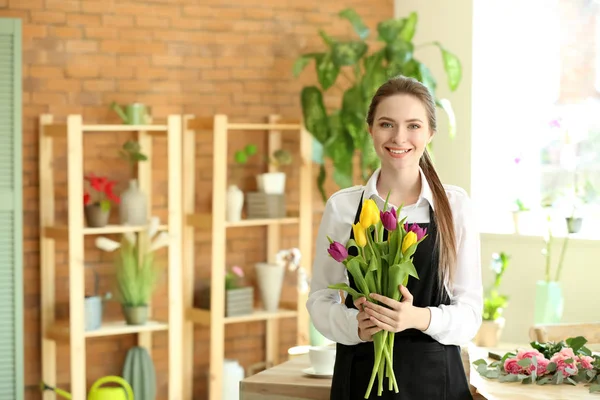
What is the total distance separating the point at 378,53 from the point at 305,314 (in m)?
1.59

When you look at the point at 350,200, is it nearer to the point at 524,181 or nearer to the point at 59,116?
the point at 59,116

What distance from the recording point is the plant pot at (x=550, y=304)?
4949mm

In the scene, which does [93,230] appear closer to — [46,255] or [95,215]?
[95,215]

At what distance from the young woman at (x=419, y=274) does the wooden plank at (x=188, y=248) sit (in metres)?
3.26

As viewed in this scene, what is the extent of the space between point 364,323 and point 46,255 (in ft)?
11.3

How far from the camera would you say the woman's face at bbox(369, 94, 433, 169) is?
2004mm

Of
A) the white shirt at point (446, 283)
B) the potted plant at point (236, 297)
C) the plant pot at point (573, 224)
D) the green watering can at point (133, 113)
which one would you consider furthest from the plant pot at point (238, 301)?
the white shirt at point (446, 283)

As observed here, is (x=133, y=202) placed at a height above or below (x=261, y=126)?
below

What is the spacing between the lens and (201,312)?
17.3 feet


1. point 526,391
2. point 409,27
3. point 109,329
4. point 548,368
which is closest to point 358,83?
point 409,27

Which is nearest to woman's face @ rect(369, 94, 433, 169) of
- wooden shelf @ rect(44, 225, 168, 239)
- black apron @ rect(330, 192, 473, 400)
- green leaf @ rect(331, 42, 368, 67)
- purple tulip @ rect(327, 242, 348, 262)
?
black apron @ rect(330, 192, 473, 400)

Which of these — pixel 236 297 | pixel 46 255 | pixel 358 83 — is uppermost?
pixel 358 83

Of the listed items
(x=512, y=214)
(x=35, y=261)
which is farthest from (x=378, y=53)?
(x=35, y=261)

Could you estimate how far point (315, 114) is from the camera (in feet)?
17.5
